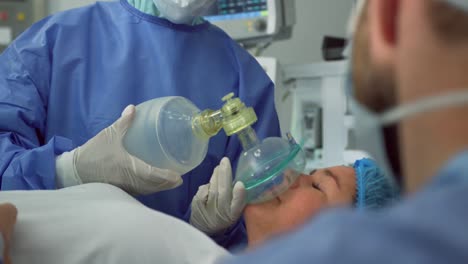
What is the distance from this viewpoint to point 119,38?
1.50 m

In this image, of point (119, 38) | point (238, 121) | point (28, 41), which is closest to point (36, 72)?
point (28, 41)

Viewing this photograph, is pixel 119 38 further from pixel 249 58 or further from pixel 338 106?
pixel 338 106

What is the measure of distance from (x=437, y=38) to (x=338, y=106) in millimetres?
1563

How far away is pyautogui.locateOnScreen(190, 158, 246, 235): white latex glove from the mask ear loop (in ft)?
2.43

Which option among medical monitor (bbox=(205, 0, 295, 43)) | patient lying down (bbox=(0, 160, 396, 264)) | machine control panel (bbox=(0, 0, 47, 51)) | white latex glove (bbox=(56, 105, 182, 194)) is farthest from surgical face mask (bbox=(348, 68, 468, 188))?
machine control panel (bbox=(0, 0, 47, 51))

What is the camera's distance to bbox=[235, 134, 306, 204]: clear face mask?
125 cm

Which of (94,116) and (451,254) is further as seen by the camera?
(94,116)

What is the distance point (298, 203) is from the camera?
1.22 m

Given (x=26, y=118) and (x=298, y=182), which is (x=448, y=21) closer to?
(x=298, y=182)

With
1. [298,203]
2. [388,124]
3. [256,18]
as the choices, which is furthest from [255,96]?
[388,124]

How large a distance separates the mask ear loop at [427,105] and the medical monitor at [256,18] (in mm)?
1786

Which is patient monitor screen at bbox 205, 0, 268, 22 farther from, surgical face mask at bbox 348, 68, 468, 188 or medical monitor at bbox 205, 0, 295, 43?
surgical face mask at bbox 348, 68, 468, 188

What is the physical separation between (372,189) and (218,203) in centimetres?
33

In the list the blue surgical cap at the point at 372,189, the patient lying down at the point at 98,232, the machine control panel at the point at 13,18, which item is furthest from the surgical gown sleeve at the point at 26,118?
the machine control panel at the point at 13,18
